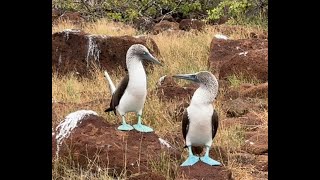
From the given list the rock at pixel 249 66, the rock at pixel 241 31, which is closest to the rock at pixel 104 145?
the rock at pixel 249 66

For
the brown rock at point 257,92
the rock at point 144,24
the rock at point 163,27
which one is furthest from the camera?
the rock at point 144,24

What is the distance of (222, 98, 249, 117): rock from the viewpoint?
5258mm

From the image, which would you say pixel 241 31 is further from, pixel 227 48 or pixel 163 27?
pixel 163 27

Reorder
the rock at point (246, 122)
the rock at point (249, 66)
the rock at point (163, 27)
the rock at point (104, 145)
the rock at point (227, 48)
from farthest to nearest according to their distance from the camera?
the rock at point (163, 27)
the rock at point (227, 48)
the rock at point (249, 66)
the rock at point (246, 122)
the rock at point (104, 145)

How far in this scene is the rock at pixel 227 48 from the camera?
761 centimetres

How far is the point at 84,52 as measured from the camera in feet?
25.1

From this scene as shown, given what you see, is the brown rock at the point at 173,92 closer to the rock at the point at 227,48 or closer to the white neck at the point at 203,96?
the rock at the point at 227,48

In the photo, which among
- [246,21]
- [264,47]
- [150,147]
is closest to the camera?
[150,147]

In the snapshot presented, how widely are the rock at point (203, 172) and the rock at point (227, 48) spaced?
14.0 ft

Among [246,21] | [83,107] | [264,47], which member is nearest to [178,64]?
[264,47]
